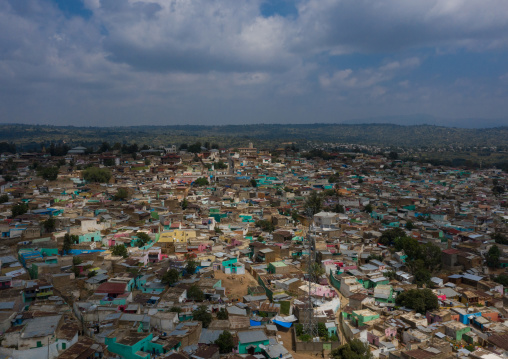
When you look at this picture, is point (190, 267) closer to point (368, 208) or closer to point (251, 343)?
point (251, 343)

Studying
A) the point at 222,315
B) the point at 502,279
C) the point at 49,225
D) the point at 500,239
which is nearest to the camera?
the point at 222,315

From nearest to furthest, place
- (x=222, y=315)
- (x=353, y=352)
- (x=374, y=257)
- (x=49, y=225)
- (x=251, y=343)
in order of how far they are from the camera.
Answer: (x=353, y=352), (x=251, y=343), (x=222, y=315), (x=374, y=257), (x=49, y=225)

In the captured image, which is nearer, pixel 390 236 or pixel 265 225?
pixel 390 236

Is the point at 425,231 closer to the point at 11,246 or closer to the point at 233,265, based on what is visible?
the point at 233,265

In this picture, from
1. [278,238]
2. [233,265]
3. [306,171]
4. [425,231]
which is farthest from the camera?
[306,171]

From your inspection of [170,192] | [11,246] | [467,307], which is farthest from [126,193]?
[467,307]

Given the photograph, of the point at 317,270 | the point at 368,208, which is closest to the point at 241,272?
the point at 317,270

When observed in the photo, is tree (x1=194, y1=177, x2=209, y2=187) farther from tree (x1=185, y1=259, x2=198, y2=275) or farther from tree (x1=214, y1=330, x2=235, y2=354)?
tree (x1=214, y1=330, x2=235, y2=354)
